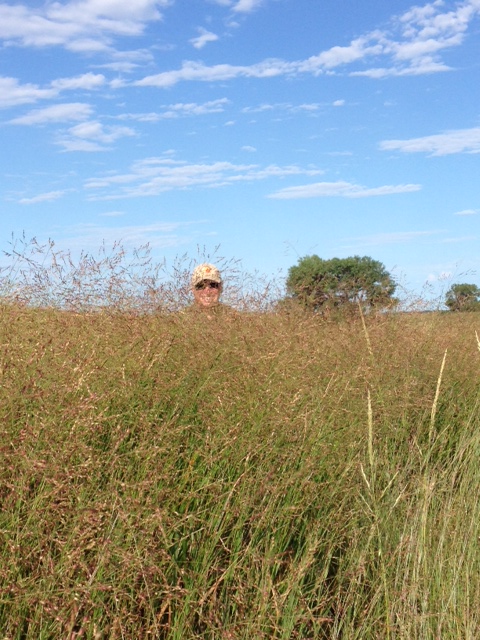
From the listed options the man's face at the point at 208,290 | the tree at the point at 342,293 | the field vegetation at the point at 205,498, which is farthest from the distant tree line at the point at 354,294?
the field vegetation at the point at 205,498

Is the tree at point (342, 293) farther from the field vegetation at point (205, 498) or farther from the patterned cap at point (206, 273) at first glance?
the field vegetation at point (205, 498)

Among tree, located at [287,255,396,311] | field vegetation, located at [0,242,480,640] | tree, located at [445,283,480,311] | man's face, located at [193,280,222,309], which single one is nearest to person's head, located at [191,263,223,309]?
man's face, located at [193,280,222,309]

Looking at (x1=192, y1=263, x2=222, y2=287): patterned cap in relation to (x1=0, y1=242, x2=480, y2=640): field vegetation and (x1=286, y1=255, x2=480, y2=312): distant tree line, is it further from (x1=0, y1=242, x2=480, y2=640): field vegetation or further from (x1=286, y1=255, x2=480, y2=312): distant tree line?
(x1=0, y1=242, x2=480, y2=640): field vegetation

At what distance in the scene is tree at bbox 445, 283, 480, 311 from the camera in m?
6.30

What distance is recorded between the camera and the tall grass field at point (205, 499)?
1865mm

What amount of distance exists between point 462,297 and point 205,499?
15.6 ft

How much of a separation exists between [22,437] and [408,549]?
50.8 inches

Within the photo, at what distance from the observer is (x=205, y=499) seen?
2324 millimetres

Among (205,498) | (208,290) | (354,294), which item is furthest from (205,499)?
(354,294)

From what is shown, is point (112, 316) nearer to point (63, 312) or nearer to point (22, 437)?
point (63, 312)

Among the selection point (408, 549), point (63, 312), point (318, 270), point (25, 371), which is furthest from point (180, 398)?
point (318, 270)

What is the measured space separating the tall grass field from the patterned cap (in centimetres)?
174

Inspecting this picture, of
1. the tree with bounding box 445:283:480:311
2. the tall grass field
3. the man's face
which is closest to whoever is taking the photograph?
the tall grass field

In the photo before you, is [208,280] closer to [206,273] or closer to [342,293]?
[206,273]
